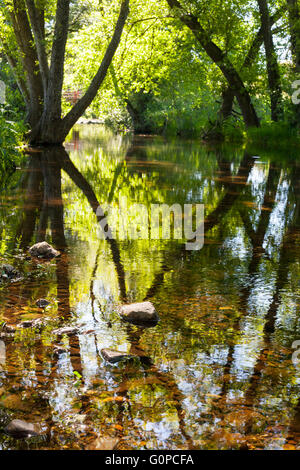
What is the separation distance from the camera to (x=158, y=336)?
3490mm

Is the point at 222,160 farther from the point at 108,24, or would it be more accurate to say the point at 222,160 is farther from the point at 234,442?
the point at 234,442

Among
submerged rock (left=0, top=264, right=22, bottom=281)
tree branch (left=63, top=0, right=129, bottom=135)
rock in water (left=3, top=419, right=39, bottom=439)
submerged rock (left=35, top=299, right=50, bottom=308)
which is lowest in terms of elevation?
rock in water (left=3, top=419, right=39, bottom=439)

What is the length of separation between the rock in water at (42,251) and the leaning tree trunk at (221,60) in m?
14.3

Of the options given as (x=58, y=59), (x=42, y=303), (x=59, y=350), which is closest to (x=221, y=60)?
(x=58, y=59)

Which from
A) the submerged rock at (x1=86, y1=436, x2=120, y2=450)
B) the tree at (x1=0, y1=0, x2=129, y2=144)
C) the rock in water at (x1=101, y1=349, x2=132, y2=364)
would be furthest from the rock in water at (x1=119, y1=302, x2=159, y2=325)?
the tree at (x1=0, y1=0, x2=129, y2=144)

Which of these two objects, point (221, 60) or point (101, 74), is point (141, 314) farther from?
point (221, 60)

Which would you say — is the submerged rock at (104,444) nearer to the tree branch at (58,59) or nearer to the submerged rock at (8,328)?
the submerged rock at (8,328)

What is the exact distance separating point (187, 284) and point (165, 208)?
3.58 metres

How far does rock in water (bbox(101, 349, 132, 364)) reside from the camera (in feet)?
10.1

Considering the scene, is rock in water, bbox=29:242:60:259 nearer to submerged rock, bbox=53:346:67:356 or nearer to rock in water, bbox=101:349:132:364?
submerged rock, bbox=53:346:67:356

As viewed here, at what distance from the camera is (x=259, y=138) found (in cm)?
2117

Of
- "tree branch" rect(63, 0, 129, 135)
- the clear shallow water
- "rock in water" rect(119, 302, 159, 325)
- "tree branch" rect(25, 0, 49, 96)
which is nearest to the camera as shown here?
the clear shallow water

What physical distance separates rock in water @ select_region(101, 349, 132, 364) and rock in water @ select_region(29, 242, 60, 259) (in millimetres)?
2242

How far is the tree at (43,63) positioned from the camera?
1505 cm
